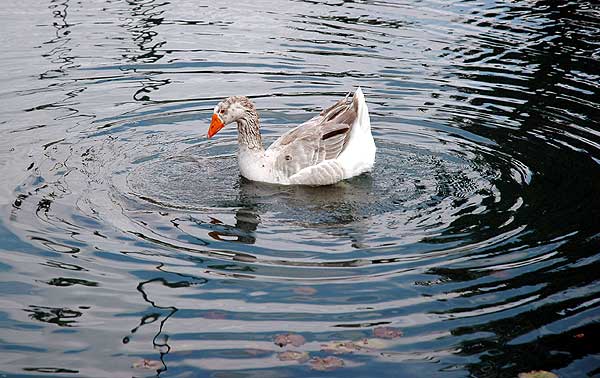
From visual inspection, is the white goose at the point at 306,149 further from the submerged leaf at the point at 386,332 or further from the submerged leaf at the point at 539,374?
the submerged leaf at the point at 539,374

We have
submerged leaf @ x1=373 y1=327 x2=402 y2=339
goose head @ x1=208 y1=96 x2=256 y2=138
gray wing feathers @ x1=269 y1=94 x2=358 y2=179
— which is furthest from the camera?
goose head @ x1=208 y1=96 x2=256 y2=138

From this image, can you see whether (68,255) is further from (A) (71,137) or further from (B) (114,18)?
(B) (114,18)

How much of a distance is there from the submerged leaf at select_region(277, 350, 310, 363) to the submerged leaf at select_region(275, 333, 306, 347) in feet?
0.46

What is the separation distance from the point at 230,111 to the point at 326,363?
546 centimetres

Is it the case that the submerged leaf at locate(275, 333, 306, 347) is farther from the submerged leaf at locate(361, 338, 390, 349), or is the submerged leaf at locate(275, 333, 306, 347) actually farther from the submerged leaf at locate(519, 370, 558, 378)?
the submerged leaf at locate(519, 370, 558, 378)

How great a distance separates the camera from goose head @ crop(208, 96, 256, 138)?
12.4 m

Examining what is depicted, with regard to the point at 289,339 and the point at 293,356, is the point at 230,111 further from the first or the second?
the point at 293,356

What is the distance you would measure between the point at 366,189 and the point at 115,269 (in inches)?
150

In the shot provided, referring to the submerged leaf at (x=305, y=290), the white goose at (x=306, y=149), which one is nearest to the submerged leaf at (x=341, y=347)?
the submerged leaf at (x=305, y=290)

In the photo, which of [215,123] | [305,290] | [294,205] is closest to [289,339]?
[305,290]

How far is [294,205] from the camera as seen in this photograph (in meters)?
11.5

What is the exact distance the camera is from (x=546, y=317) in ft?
27.6

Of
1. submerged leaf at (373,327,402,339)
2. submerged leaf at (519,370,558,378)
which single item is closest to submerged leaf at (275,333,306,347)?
submerged leaf at (373,327,402,339)

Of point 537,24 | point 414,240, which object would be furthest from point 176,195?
point 537,24
